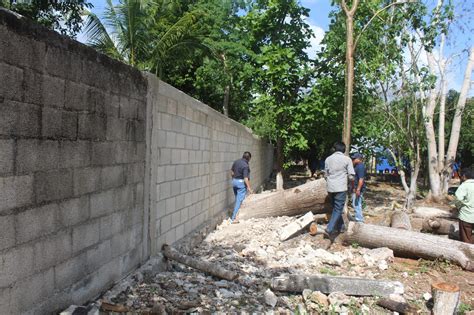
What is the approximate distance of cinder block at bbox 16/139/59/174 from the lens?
282 cm

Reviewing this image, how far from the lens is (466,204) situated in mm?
7242

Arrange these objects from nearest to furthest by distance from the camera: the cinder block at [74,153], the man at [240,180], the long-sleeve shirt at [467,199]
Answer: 1. the cinder block at [74,153]
2. the long-sleeve shirt at [467,199]
3. the man at [240,180]

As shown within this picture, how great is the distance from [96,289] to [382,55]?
10562 millimetres

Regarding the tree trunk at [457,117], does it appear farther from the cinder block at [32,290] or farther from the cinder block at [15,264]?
the cinder block at [15,264]

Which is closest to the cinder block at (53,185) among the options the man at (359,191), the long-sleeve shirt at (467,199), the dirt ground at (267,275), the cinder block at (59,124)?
the cinder block at (59,124)

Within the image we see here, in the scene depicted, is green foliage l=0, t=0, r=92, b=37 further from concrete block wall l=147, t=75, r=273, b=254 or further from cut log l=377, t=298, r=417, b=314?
cut log l=377, t=298, r=417, b=314

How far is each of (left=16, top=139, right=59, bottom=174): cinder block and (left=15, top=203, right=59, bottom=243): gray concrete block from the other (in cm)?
29

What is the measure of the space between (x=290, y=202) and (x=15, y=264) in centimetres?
658

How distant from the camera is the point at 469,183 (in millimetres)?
7254

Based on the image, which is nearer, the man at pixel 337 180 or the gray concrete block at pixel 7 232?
the gray concrete block at pixel 7 232

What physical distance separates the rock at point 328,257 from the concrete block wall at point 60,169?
3352 millimetres

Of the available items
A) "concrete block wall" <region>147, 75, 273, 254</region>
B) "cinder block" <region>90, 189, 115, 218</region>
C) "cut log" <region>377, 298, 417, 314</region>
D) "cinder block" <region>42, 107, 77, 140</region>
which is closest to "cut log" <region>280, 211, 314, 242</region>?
"concrete block wall" <region>147, 75, 273, 254</region>

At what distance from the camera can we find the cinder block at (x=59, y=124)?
306 centimetres

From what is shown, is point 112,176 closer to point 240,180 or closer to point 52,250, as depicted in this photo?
point 52,250
